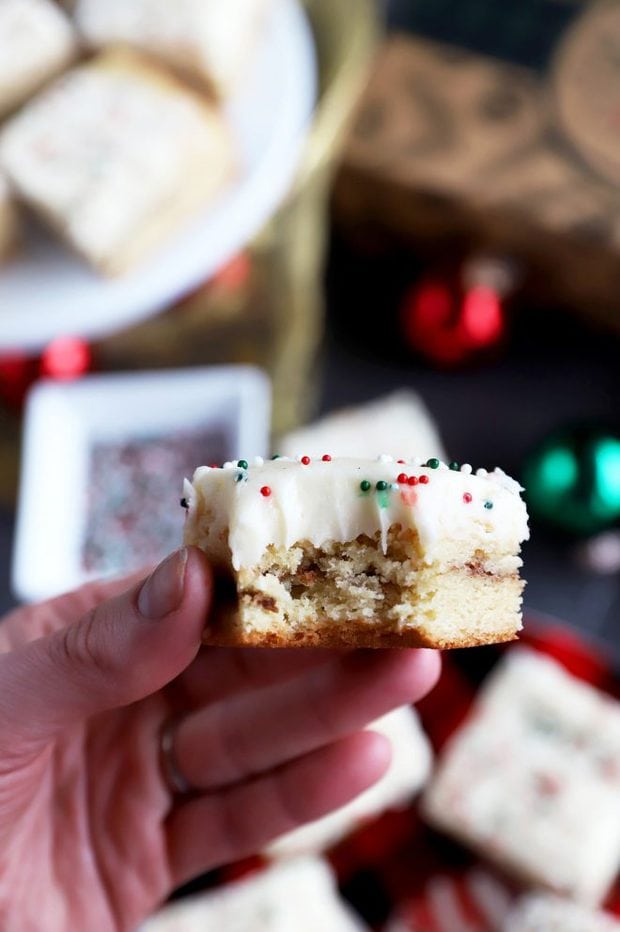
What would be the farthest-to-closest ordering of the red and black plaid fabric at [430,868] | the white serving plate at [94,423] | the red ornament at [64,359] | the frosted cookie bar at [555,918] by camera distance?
the red ornament at [64,359], the white serving plate at [94,423], the red and black plaid fabric at [430,868], the frosted cookie bar at [555,918]

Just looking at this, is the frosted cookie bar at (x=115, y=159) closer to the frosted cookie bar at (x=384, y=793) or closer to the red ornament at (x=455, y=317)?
the red ornament at (x=455, y=317)

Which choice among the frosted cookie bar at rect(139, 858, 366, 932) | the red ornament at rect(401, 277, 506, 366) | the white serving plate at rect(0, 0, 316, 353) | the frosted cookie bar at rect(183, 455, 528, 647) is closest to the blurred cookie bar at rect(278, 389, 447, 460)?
the red ornament at rect(401, 277, 506, 366)

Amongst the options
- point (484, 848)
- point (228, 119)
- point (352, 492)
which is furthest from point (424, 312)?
point (352, 492)

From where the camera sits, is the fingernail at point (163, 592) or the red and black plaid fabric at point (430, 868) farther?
the red and black plaid fabric at point (430, 868)

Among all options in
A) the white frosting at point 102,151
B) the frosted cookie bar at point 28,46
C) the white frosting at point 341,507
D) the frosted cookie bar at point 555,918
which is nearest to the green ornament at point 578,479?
the frosted cookie bar at point 555,918

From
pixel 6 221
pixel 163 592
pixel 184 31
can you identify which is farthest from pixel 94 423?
pixel 163 592

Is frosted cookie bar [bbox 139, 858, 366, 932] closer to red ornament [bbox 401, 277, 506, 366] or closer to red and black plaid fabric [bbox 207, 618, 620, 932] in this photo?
red and black plaid fabric [bbox 207, 618, 620, 932]
